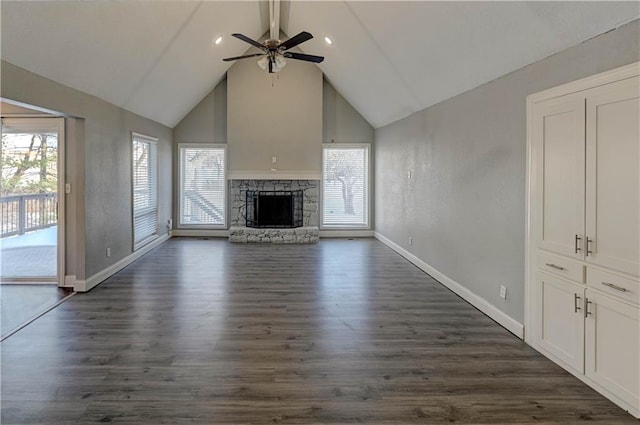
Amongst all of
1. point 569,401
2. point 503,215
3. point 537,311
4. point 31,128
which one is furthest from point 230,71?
point 569,401

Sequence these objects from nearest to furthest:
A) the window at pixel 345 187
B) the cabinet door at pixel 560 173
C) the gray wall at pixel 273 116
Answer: the cabinet door at pixel 560 173 < the gray wall at pixel 273 116 < the window at pixel 345 187

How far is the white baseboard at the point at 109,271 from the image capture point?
4.95m

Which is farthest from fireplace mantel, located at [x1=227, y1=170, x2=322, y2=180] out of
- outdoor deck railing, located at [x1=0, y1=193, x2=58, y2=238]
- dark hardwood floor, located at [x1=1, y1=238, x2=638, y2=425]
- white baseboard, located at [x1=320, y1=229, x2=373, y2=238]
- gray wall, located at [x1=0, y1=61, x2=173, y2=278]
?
dark hardwood floor, located at [x1=1, y1=238, x2=638, y2=425]

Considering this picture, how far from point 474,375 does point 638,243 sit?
52.4 inches

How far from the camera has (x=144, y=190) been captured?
7414 mm

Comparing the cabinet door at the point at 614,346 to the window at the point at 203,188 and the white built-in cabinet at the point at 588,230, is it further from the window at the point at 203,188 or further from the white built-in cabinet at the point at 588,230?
the window at the point at 203,188

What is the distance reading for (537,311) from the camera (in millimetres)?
3346

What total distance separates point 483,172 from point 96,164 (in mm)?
4656

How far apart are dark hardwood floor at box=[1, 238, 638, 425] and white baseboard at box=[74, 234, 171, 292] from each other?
16cm

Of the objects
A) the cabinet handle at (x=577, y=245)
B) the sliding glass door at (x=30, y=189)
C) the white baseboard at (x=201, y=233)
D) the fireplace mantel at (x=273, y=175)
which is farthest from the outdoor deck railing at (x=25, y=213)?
the cabinet handle at (x=577, y=245)

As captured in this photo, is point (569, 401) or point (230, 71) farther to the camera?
point (230, 71)

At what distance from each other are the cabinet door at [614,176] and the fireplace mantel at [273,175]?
252 inches

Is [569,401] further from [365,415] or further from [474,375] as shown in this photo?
[365,415]

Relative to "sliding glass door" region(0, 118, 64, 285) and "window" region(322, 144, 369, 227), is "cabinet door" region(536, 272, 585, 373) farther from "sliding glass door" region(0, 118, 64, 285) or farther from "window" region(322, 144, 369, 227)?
"window" region(322, 144, 369, 227)
